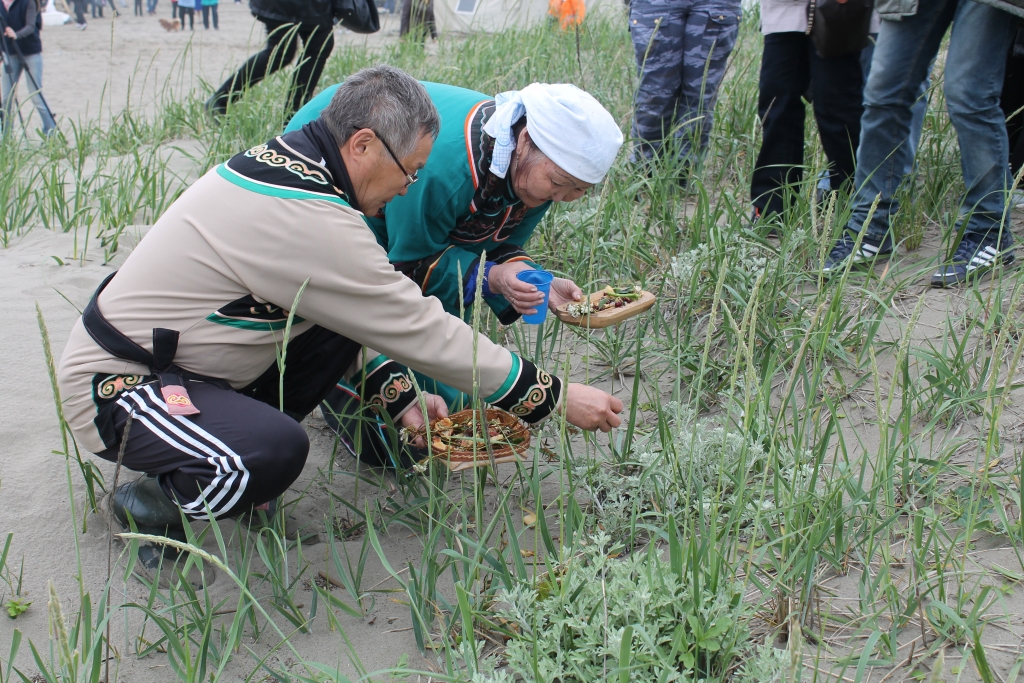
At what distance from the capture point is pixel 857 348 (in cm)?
272

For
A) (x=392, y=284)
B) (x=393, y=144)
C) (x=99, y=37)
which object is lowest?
(x=99, y=37)

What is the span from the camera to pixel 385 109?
187 cm

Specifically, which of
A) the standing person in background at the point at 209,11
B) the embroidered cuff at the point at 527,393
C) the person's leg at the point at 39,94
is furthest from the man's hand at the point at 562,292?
the standing person in background at the point at 209,11

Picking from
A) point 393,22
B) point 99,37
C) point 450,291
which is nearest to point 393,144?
point 450,291

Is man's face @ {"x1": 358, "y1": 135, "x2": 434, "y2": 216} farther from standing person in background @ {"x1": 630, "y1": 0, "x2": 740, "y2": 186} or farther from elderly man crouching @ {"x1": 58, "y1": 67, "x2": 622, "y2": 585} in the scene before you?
standing person in background @ {"x1": 630, "y1": 0, "x2": 740, "y2": 186}

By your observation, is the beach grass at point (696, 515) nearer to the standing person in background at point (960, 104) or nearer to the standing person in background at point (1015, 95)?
the standing person in background at point (960, 104)

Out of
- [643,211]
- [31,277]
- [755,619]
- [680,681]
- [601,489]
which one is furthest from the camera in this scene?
[643,211]

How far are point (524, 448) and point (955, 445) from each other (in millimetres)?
1051

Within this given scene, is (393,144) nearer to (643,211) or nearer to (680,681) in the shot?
(680,681)

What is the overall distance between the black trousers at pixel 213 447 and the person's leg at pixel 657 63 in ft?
7.70

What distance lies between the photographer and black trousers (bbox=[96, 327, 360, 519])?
1825 mm

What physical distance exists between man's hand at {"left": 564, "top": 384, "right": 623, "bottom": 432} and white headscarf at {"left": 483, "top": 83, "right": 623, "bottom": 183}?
0.64 meters

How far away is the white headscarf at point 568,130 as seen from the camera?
2.24 metres

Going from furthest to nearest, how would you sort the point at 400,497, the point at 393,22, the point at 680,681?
the point at 393,22 → the point at 400,497 → the point at 680,681
